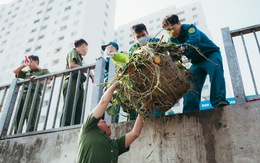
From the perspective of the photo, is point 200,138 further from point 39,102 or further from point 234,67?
point 39,102

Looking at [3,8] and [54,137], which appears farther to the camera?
[3,8]

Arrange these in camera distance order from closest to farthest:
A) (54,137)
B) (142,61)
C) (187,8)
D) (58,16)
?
(142,61), (54,137), (58,16), (187,8)

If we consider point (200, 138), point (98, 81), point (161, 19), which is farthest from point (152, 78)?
point (161, 19)

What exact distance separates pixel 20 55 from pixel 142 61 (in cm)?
3863

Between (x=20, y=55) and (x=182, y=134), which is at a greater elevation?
(x=20, y=55)

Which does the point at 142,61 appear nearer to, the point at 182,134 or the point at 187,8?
the point at 182,134

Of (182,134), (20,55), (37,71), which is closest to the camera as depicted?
(182,134)

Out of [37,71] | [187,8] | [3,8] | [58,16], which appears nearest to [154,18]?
[187,8]

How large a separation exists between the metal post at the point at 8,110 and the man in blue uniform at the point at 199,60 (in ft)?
10.2

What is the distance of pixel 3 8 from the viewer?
5003 centimetres

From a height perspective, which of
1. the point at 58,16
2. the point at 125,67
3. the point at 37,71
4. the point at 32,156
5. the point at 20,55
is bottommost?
the point at 32,156

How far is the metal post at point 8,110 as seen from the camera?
4.05m

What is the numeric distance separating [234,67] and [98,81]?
1927 mm

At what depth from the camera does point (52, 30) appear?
3672 cm
